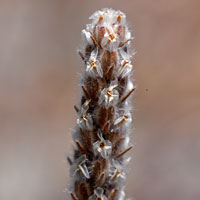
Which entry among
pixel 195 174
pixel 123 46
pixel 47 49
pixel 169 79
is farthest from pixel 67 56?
pixel 123 46

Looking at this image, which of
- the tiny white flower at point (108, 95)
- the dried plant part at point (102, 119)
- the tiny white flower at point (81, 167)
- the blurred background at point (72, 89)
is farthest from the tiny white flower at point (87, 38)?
the blurred background at point (72, 89)

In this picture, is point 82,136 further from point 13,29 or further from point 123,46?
point 13,29

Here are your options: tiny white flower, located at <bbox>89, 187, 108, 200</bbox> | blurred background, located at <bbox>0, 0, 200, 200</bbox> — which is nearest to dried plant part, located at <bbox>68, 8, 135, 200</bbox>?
tiny white flower, located at <bbox>89, 187, 108, 200</bbox>

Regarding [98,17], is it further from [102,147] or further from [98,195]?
[98,195]

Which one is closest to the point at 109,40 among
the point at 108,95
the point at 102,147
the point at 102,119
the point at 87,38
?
the point at 87,38

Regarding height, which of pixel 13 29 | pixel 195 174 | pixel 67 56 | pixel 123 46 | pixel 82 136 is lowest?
pixel 82 136

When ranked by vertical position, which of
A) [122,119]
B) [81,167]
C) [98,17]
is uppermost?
[98,17]

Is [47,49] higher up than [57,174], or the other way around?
[47,49]

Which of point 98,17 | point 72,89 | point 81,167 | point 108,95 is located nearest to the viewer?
point 108,95
